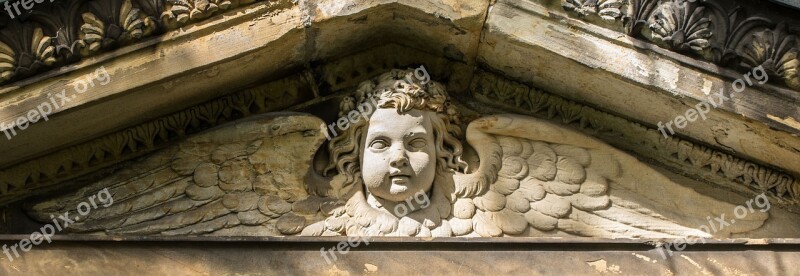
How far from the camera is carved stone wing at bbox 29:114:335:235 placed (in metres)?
6.05

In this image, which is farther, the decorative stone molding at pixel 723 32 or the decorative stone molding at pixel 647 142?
the decorative stone molding at pixel 647 142

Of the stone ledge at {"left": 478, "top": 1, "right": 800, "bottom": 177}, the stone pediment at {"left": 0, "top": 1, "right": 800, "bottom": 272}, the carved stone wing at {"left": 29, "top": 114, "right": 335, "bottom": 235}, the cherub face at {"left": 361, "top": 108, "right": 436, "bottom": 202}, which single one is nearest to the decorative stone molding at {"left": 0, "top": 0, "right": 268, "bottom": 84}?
the stone pediment at {"left": 0, "top": 1, "right": 800, "bottom": 272}

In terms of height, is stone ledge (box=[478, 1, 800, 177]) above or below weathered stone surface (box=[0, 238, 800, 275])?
above

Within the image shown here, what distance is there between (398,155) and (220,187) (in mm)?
804

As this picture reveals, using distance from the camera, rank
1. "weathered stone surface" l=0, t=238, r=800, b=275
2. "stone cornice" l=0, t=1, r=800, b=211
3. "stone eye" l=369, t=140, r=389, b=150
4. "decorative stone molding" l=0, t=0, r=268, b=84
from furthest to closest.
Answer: "stone eye" l=369, t=140, r=389, b=150 → "stone cornice" l=0, t=1, r=800, b=211 → "decorative stone molding" l=0, t=0, r=268, b=84 → "weathered stone surface" l=0, t=238, r=800, b=275

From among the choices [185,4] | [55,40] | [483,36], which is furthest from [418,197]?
[55,40]

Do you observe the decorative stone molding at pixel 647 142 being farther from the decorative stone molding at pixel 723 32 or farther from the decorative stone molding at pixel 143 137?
the decorative stone molding at pixel 143 137

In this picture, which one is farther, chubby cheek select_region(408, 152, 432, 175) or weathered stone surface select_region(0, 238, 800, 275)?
chubby cheek select_region(408, 152, 432, 175)

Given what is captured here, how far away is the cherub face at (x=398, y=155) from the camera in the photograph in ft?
19.7

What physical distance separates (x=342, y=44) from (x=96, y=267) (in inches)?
59.2

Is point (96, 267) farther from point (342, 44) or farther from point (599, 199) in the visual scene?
point (599, 199)

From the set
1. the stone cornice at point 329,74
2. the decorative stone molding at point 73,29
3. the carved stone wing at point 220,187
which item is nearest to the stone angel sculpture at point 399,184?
the carved stone wing at point 220,187

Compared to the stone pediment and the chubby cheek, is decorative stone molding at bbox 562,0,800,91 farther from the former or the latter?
the chubby cheek

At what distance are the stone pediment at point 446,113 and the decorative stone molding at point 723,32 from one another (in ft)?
0.20
